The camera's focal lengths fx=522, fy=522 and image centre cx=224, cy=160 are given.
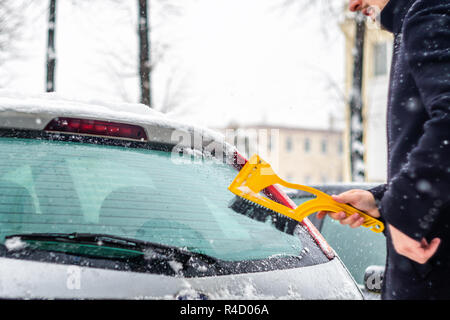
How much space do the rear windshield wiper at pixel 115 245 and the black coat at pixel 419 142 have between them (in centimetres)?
66

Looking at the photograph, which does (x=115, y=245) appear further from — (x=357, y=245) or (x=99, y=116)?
(x=357, y=245)

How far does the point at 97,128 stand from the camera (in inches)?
80.7

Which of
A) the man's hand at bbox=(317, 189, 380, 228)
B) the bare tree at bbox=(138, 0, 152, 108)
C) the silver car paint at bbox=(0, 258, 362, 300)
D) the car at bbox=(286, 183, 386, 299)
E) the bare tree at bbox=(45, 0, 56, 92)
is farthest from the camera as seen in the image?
the bare tree at bbox=(138, 0, 152, 108)

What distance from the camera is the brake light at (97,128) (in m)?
1.99

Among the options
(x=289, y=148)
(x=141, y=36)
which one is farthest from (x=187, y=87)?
(x=289, y=148)

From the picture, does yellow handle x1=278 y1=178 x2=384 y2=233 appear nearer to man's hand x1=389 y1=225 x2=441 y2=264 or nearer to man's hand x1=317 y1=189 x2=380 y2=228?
man's hand x1=317 y1=189 x2=380 y2=228

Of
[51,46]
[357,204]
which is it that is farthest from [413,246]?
[51,46]

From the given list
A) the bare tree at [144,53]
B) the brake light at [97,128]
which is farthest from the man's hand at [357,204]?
the bare tree at [144,53]

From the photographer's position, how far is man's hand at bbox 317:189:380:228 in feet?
5.83

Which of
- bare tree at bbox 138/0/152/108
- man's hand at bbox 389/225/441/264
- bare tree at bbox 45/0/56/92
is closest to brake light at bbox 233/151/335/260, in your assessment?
man's hand at bbox 389/225/441/264

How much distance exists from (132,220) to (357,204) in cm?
80

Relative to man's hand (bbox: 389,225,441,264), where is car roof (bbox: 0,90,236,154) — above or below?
above

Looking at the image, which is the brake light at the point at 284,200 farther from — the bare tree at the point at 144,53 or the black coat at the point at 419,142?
the bare tree at the point at 144,53
